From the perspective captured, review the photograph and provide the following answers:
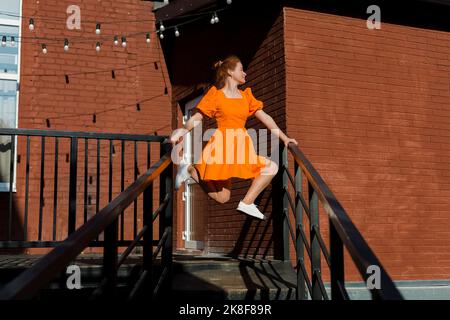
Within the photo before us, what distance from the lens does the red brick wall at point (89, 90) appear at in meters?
7.90

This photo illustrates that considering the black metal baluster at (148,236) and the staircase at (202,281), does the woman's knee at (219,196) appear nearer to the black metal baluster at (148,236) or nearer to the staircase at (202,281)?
Result: the staircase at (202,281)

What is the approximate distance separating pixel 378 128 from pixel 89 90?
14.2 ft

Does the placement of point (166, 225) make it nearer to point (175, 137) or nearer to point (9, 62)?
point (175, 137)

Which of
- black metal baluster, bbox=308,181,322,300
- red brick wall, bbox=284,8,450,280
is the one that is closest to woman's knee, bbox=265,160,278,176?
black metal baluster, bbox=308,181,322,300

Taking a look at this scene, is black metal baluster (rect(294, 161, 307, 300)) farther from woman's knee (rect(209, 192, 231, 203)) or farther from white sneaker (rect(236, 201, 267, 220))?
woman's knee (rect(209, 192, 231, 203))

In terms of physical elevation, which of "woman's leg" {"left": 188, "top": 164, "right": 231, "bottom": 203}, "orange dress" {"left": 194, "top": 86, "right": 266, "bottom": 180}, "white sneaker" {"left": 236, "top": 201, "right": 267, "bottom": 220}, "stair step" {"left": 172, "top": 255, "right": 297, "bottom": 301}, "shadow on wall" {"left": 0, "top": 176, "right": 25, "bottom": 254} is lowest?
"stair step" {"left": 172, "top": 255, "right": 297, "bottom": 301}

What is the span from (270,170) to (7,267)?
2.22 meters

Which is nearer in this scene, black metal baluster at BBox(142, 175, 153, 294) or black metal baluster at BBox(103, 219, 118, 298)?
black metal baluster at BBox(103, 219, 118, 298)

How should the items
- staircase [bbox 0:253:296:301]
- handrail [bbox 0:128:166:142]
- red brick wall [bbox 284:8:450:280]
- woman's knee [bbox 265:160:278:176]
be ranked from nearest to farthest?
staircase [bbox 0:253:296:301] < woman's knee [bbox 265:160:278:176] < handrail [bbox 0:128:166:142] < red brick wall [bbox 284:8:450:280]

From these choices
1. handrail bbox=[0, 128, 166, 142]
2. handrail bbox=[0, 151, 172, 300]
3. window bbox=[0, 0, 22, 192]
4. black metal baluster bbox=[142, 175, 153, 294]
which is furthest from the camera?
window bbox=[0, 0, 22, 192]

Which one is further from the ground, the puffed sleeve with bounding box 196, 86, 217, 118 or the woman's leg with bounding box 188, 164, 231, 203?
the puffed sleeve with bounding box 196, 86, 217, 118

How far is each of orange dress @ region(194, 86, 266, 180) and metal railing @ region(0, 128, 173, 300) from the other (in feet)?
1.35

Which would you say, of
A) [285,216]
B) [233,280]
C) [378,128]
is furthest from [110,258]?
[378,128]

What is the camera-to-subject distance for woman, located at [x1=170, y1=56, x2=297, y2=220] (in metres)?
4.44
